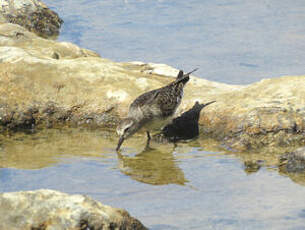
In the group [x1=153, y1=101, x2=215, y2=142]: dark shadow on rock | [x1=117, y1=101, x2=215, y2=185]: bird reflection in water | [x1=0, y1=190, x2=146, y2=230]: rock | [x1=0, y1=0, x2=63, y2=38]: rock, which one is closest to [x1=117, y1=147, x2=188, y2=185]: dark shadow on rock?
[x1=117, y1=101, x2=215, y2=185]: bird reflection in water

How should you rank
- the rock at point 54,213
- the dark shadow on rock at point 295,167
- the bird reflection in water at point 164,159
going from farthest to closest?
the bird reflection in water at point 164,159 < the dark shadow on rock at point 295,167 < the rock at point 54,213

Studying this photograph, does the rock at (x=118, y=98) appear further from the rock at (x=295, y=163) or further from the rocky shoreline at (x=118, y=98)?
the rock at (x=295, y=163)

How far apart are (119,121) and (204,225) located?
449 centimetres

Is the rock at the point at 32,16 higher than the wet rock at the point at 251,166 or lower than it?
higher

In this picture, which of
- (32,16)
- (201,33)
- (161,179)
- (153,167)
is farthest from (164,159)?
(32,16)

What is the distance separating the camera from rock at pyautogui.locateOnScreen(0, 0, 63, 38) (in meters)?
16.8

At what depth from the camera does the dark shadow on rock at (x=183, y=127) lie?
380 inches

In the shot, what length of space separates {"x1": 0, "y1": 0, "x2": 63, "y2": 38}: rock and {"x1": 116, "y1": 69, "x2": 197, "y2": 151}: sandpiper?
7.55m

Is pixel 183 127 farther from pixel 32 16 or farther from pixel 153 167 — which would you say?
pixel 32 16

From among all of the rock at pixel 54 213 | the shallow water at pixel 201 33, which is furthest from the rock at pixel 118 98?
the rock at pixel 54 213

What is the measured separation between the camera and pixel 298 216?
5.99 metres

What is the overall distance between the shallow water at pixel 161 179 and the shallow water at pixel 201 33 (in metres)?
3.52

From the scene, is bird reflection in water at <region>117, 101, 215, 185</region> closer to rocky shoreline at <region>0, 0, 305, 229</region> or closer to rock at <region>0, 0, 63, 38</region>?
rocky shoreline at <region>0, 0, 305, 229</region>

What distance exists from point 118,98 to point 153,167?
219cm
